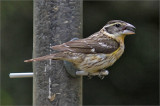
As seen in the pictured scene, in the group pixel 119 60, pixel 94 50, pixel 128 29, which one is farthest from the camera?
pixel 119 60

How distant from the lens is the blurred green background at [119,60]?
34.8ft

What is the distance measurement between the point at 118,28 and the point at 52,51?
44.0 inches

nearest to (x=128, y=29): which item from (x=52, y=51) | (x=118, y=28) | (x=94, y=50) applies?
(x=118, y=28)

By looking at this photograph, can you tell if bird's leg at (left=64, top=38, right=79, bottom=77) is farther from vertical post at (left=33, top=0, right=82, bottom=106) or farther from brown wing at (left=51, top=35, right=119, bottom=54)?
brown wing at (left=51, top=35, right=119, bottom=54)

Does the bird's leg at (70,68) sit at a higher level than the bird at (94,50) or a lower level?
lower

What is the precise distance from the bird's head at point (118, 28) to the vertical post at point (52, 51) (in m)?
0.57

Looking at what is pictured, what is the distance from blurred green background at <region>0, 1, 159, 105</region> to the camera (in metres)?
10.6

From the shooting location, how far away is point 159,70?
10.9 m

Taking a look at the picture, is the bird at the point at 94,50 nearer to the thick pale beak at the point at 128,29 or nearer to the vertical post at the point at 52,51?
the thick pale beak at the point at 128,29

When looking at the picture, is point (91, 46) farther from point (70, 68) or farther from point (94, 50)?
point (70, 68)

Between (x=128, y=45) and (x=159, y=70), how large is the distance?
99 cm

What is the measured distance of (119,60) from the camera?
1084 cm

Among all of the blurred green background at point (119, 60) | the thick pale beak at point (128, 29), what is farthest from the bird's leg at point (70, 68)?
the blurred green background at point (119, 60)

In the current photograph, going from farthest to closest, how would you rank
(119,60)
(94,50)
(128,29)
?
(119,60), (128,29), (94,50)
